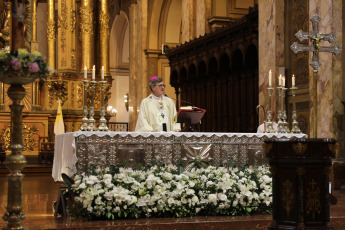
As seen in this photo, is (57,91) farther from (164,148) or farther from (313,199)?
(313,199)

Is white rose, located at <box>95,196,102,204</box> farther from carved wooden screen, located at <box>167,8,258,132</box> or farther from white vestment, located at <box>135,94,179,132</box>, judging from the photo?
carved wooden screen, located at <box>167,8,258,132</box>

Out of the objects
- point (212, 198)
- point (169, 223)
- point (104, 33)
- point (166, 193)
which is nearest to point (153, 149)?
point (166, 193)

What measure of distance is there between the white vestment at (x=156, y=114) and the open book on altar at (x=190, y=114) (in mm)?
598

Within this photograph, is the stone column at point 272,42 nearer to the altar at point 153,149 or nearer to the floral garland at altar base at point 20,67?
the altar at point 153,149

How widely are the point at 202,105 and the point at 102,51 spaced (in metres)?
6.42

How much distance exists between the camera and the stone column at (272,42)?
1281cm

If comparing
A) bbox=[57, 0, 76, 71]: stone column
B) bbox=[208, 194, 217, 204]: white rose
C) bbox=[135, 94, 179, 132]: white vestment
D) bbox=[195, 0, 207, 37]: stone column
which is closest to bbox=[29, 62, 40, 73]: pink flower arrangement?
bbox=[208, 194, 217, 204]: white rose

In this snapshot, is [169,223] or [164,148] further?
[164,148]

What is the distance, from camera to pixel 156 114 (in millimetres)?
9141

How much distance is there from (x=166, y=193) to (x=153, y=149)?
1072mm

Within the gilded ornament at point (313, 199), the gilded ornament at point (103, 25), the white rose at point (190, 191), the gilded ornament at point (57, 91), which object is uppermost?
the gilded ornament at point (103, 25)

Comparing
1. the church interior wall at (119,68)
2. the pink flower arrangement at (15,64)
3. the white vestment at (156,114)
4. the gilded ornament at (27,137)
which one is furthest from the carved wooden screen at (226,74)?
the church interior wall at (119,68)

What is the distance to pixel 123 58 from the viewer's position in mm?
35469

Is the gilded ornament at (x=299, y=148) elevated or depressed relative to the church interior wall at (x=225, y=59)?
depressed
